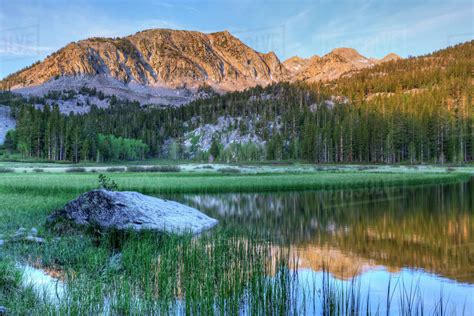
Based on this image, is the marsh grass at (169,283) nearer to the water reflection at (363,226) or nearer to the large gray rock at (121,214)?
the large gray rock at (121,214)

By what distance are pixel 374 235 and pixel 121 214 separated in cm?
1223

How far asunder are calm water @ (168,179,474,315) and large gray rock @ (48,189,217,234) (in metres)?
4.13

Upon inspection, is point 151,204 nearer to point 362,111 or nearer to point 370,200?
point 370,200

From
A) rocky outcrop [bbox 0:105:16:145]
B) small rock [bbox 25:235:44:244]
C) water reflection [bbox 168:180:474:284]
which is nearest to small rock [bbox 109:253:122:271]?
small rock [bbox 25:235:44:244]

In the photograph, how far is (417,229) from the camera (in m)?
20.0

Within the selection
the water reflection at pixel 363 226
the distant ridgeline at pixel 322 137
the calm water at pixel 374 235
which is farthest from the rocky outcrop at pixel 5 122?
the calm water at pixel 374 235

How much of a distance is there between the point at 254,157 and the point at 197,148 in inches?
1414

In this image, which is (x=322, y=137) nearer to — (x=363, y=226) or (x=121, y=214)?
(x=363, y=226)

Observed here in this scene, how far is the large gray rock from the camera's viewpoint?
656 inches

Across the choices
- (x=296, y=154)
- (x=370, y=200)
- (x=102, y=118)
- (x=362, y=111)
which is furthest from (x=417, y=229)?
(x=102, y=118)

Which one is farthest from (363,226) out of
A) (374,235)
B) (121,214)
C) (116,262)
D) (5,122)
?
(5,122)

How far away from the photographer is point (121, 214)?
674 inches

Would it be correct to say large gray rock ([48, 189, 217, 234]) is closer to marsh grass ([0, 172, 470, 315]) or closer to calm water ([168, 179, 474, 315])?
marsh grass ([0, 172, 470, 315])

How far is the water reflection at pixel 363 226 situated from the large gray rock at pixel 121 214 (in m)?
4.17
